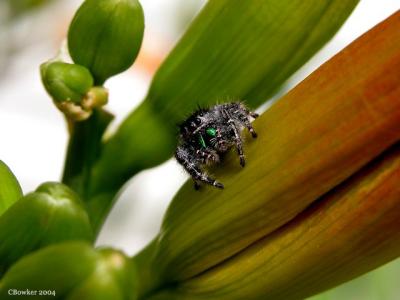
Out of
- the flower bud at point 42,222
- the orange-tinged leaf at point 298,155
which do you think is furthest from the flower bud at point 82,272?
the orange-tinged leaf at point 298,155

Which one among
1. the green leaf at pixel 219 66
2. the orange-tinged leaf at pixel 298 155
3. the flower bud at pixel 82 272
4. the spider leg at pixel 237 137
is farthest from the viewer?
the green leaf at pixel 219 66

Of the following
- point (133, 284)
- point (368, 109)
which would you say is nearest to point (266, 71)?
point (368, 109)

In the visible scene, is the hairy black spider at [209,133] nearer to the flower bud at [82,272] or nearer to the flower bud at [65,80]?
the flower bud at [65,80]

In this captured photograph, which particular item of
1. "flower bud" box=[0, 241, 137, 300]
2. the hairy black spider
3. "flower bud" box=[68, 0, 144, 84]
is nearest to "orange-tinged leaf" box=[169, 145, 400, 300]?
the hairy black spider

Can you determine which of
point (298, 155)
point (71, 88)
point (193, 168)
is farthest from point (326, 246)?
point (71, 88)

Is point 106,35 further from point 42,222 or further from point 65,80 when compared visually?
point 42,222

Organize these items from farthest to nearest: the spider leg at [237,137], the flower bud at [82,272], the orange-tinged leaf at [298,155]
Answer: the spider leg at [237,137] → the orange-tinged leaf at [298,155] → the flower bud at [82,272]

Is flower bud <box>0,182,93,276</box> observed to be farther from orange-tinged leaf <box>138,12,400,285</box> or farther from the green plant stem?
the green plant stem
